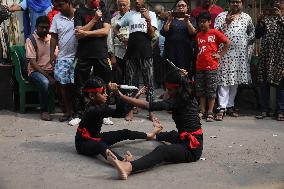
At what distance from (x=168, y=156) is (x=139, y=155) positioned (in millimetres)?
626

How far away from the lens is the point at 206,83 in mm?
8031

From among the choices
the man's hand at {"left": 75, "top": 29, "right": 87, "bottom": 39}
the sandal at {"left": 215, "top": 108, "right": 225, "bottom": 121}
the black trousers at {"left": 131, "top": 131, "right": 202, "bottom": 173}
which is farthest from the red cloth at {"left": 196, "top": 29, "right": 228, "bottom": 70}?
the black trousers at {"left": 131, "top": 131, "right": 202, "bottom": 173}

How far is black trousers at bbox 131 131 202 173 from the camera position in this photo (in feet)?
17.4

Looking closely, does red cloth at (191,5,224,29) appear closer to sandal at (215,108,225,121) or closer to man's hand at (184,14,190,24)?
man's hand at (184,14,190,24)

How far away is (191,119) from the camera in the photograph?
5773mm

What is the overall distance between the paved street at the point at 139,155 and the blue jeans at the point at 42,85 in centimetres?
35

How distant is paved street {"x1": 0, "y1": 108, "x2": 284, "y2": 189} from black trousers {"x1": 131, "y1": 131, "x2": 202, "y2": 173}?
8cm

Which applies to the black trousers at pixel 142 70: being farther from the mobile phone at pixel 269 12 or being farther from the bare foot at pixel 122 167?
the bare foot at pixel 122 167

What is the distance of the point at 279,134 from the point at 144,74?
2.15m

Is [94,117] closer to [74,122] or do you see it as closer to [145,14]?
Answer: [74,122]

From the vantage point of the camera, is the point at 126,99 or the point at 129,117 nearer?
the point at 126,99

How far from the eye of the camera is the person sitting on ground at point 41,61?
807 cm

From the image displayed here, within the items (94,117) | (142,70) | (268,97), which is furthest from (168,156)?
(268,97)

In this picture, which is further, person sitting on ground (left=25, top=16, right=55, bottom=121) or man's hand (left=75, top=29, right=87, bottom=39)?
person sitting on ground (left=25, top=16, right=55, bottom=121)
